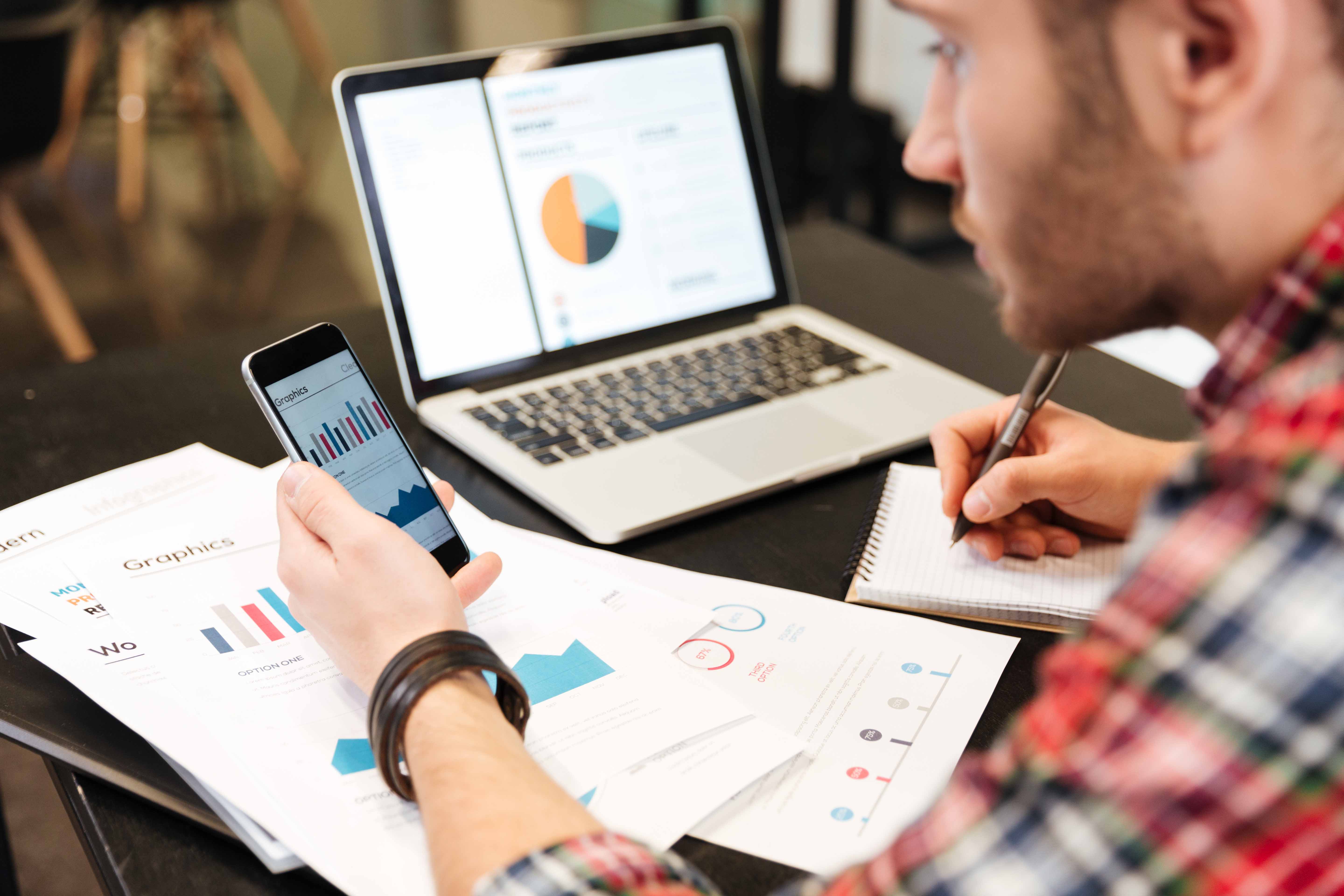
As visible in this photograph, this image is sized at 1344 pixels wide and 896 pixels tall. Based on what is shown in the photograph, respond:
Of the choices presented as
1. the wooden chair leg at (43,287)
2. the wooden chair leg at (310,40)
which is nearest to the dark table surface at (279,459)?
the wooden chair leg at (43,287)

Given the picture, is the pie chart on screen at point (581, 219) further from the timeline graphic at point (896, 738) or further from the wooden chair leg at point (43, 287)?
the wooden chair leg at point (43, 287)

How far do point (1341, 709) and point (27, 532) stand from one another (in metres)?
0.81

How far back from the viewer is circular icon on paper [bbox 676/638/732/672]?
687mm

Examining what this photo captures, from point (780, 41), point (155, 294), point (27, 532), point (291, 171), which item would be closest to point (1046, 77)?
point (27, 532)

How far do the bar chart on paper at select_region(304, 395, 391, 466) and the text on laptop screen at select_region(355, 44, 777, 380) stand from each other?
0.25m

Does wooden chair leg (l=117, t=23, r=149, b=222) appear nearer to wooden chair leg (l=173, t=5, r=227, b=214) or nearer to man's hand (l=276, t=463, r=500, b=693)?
wooden chair leg (l=173, t=5, r=227, b=214)

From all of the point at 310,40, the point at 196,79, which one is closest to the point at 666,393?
the point at 310,40

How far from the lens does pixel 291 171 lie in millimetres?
3973

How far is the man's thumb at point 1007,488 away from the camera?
767 mm

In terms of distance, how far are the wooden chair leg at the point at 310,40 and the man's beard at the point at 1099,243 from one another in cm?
435

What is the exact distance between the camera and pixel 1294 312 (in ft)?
1.40

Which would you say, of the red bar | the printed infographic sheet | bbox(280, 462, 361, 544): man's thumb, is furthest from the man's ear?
the red bar

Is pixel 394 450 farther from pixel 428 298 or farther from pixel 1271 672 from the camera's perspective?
pixel 1271 672

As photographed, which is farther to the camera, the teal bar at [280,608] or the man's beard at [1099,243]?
the teal bar at [280,608]
